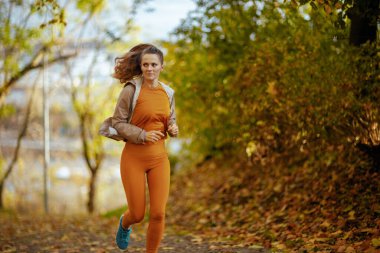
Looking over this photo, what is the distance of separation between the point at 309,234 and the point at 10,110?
41.1 feet

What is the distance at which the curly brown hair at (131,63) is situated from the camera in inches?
191

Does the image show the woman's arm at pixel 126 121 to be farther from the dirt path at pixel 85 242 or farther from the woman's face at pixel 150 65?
the dirt path at pixel 85 242

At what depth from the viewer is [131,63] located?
488cm

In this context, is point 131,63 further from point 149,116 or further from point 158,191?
point 158,191

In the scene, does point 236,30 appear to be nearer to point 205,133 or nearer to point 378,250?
point 205,133

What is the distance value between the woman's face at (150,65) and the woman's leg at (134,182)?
73 centimetres

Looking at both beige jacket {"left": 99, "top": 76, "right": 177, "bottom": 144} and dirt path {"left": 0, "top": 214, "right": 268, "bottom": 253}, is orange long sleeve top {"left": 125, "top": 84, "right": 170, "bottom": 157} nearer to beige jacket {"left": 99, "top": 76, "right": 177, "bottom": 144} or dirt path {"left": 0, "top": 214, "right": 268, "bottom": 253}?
beige jacket {"left": 99, "top": 76, "right": 177, "bottom": 144}

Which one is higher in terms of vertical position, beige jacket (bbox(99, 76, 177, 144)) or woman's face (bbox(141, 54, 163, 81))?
woman's face (bbox(141, 54, 163, 81))

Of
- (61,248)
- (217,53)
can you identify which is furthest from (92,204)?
(61,248)

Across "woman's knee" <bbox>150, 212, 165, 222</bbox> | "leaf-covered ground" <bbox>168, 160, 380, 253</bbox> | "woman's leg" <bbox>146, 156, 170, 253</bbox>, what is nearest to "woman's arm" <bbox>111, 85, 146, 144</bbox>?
"woman's leg" <bbox>146, 156, 170, 253</bbox>

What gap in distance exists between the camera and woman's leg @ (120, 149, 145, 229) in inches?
186

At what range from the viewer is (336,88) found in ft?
21.9

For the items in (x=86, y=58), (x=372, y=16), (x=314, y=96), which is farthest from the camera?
(x=86, y=58)

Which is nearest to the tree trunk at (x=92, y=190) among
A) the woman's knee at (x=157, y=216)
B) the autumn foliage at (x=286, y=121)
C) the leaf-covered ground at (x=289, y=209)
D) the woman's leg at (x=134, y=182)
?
the leaf-covered ground at (x=289, y=209)
